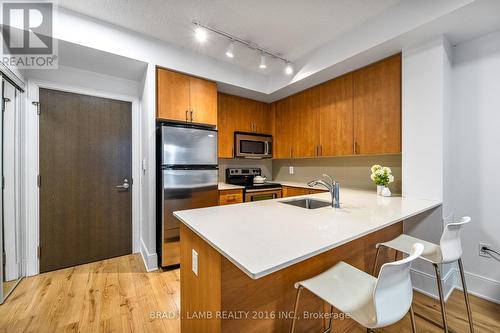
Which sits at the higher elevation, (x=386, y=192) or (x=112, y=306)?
(x=386, y=192)

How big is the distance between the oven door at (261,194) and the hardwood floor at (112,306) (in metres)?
1.36

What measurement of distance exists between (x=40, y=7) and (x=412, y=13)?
10.4ft

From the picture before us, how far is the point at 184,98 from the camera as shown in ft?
8.68

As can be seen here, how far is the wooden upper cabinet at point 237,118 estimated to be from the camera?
11.1ft

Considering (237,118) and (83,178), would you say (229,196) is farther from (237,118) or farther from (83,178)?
(83,178)

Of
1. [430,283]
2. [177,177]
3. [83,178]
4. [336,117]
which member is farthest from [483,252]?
[83,178]

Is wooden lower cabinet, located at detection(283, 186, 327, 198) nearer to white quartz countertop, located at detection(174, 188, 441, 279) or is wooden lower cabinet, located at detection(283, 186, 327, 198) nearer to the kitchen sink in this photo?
the kitchen sink

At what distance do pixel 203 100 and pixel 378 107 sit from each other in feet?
6.84

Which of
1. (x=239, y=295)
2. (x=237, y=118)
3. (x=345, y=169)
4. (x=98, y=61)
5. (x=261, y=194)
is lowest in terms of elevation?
(x=239, y=295)

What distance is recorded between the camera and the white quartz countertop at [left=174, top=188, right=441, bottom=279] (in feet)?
A: 2.59

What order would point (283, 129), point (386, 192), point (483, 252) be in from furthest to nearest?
point (283, 129) < point (386, 192) < point (483, 252)

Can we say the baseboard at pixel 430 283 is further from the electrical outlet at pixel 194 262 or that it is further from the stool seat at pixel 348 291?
the electrical outlet at pixel 194 262

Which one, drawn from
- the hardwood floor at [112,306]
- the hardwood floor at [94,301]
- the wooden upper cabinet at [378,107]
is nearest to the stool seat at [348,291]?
the hardwood floor at [112,306]

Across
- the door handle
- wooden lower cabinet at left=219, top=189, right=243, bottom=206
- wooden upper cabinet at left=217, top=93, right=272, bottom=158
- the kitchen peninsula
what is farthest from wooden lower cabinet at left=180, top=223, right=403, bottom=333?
wooden upper cabinet at left=217, top=93, right=272, bottom=158
